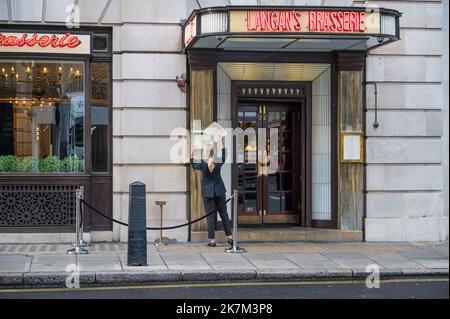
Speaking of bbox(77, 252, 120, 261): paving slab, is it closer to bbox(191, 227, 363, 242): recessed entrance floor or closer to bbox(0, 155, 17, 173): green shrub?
bbox(191, 227, 363, 242): recessed entrance floor

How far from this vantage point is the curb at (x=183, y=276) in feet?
32.2

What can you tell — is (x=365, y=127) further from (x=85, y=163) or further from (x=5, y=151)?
(x=5, y=151)

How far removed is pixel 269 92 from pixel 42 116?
4.40m

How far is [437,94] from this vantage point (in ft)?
45.3

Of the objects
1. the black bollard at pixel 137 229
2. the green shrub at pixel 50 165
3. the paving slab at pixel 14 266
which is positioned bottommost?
the paving slab at pixel 14 266

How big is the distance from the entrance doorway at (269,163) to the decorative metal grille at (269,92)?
314 millimetres

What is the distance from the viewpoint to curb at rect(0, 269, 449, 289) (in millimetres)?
9805

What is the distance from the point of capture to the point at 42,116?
43.9 feet

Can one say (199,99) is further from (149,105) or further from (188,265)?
(188,265)

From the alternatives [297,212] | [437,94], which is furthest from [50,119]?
[437,94]

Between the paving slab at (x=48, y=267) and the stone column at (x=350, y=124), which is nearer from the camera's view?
the paving slab at (x=48, y=267)

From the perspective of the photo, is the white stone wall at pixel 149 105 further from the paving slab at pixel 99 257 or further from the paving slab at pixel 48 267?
the paving slab at pixel 48 267

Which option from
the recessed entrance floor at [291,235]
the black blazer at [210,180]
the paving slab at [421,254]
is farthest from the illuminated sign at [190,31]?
the paving slab at [421,254]

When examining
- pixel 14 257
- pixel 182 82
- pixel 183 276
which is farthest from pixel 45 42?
pixel 183 276
